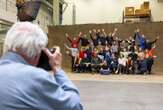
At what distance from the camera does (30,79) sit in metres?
1.59

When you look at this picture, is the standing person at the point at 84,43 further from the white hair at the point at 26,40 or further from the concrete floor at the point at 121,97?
the white hair at the point at 26,40

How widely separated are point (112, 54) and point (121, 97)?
29.8ft

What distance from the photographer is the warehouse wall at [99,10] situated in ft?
94.3

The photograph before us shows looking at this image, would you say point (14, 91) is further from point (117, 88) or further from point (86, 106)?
point (117, 88)

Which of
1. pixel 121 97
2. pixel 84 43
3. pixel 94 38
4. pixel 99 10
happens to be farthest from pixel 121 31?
pixel 121 97

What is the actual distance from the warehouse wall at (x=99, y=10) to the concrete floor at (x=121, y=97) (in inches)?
637

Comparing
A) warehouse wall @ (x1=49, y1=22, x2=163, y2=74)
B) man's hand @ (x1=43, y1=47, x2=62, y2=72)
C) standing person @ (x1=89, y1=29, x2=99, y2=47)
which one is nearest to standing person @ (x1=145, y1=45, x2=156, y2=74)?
warehouse wall @ (x1=49, y1=22, x2=163, y2=74)

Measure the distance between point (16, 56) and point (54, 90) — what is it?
233 millimetres

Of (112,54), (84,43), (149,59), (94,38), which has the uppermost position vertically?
(94,38)

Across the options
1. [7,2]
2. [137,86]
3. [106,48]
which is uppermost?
[7,2]

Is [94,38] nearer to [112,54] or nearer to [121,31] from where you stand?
[112,54]

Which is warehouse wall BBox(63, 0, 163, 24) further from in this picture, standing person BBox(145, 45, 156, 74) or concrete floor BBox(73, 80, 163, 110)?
concrete floor BBox(73, 80, 163, 110)

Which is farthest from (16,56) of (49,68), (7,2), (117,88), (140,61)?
(7,2)

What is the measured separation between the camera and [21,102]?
1.55 metres
